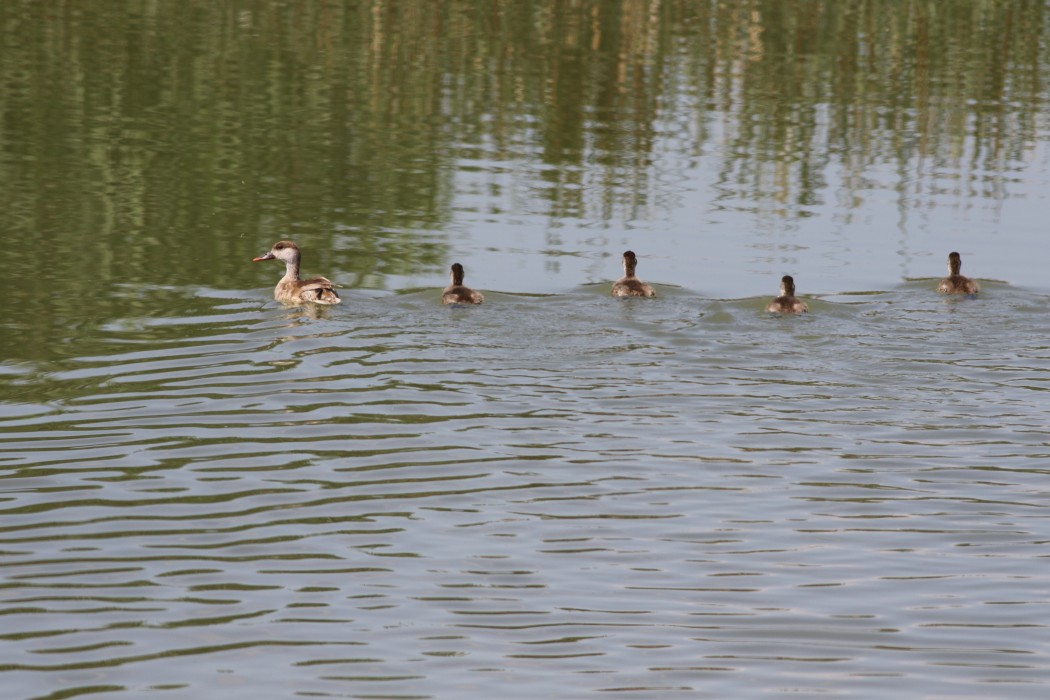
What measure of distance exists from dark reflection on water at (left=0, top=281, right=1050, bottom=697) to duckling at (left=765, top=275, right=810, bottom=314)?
24.5 inches

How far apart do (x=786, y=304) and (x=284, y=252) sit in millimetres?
5024

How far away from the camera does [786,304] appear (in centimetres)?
1512

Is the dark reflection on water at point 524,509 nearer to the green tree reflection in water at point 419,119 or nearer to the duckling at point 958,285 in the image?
the duckling at point 958,285

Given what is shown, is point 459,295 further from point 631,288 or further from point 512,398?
point 512,398

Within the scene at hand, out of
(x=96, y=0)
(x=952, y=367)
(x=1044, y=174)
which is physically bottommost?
(x=952, y=367)

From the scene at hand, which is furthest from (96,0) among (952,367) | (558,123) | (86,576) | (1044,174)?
(86,576)

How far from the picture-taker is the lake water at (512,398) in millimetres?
8133

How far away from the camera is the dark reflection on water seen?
26.0 feet

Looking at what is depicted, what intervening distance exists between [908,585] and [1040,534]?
47.8 inches

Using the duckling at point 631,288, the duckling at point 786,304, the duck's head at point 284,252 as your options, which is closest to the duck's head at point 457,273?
the duckling at point 631,288

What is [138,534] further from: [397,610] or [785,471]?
[785,471]

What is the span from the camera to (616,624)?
27.5 ft

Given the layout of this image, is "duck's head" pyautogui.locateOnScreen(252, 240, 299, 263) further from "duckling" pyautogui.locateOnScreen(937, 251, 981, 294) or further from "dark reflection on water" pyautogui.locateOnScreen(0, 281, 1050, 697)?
"duckling" pyautogui.locateOnScreen(937, 251, 981, 294)

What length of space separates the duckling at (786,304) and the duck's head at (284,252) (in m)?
4.67
